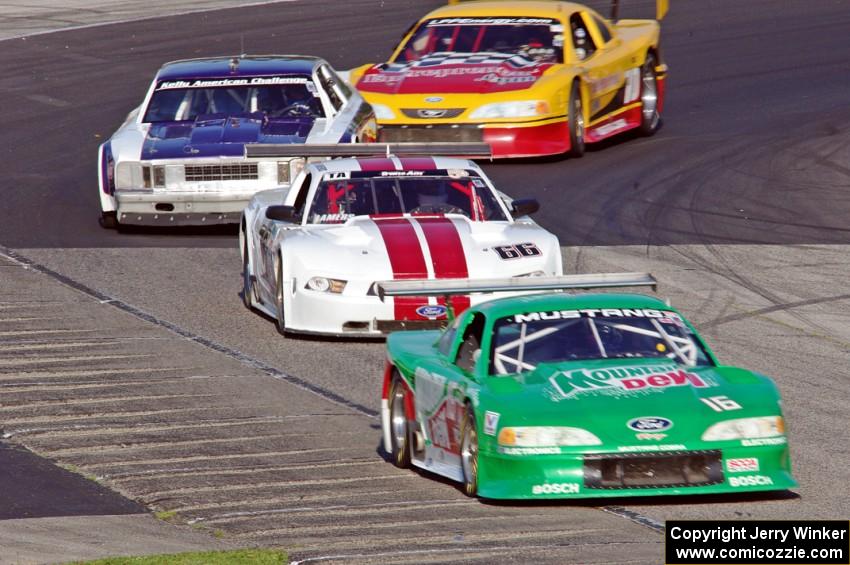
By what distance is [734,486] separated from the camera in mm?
9047

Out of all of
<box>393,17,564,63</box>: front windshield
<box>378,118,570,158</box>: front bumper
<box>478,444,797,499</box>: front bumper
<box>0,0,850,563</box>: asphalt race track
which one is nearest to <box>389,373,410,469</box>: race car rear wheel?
<box>0,0,850,563</box>: asphalt race track

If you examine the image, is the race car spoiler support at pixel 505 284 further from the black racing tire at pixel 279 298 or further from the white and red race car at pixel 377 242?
the black racing tire at pixel 279 298

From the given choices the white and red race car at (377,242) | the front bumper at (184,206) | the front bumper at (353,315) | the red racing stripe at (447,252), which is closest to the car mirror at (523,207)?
the white and red race car at (377,242)

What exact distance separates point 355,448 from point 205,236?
25.0 ft

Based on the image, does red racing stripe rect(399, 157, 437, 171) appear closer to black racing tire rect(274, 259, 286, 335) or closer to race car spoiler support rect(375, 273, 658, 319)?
black racing tire rect(274, 259, 286, 335)

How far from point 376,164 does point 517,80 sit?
16.9 feet

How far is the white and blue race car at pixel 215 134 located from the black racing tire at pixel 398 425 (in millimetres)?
6496

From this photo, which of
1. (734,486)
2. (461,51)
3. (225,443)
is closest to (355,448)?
(225,443)

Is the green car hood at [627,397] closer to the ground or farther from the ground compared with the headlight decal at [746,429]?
farther from the ground

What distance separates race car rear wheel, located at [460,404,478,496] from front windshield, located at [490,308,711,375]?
0.43 m

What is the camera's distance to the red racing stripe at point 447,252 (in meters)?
13.8

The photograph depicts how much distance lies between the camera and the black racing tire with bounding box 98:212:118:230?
18.2 m

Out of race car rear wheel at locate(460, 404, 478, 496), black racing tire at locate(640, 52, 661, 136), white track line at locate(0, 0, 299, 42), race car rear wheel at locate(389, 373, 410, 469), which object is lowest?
white track line at locate(0, 0, 299, 42)

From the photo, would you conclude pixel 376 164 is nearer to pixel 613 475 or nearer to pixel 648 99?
pixel 613 475
